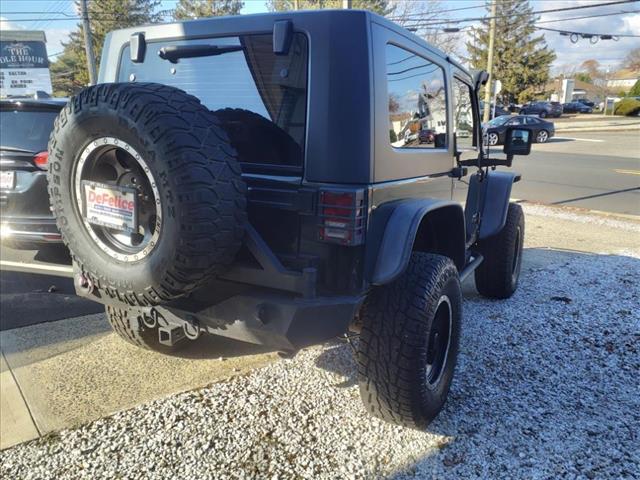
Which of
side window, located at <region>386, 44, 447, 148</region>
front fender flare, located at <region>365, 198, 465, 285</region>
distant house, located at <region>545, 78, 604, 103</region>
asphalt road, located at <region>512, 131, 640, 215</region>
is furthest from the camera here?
distant house, located at <region>545, 78, 604, 103</region>

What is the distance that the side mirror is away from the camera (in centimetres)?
414

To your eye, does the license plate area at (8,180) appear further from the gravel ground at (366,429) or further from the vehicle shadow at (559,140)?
the vehicle shadow at (559,140)

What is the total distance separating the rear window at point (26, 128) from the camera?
14.1ft

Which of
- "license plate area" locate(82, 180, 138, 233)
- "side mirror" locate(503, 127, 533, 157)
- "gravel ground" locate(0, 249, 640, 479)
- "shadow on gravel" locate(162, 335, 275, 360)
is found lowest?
"gravel ground" locate(0, 249, 640, 479)

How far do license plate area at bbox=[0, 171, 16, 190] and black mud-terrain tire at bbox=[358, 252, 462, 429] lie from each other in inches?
128

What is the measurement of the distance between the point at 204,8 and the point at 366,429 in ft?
177

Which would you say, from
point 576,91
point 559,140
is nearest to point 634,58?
point 576,91

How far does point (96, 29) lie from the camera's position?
1694 inches

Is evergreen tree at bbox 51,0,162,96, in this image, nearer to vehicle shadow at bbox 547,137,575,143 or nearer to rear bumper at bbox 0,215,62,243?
vehicle shadow at bbox 547,137,575,143

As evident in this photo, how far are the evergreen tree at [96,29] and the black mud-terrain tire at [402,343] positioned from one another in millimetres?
43527

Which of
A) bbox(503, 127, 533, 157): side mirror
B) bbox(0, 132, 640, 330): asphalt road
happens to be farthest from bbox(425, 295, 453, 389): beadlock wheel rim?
bbox(0, 132, 640, 330): asphalt road

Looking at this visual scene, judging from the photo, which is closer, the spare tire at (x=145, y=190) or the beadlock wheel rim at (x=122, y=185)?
the spare tire at (x=145, y=190)

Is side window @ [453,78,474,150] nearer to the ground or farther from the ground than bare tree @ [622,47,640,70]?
nearer to the ground

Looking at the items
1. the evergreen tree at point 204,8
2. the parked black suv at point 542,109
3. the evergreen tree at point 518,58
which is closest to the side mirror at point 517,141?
the parked black suv at point 542,109
